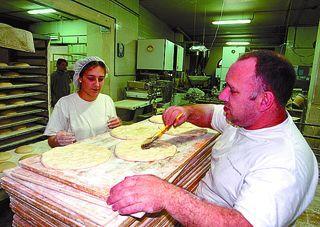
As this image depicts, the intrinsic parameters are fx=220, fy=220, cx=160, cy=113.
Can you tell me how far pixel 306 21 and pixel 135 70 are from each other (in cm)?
614

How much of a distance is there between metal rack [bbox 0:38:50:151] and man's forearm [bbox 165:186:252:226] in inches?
107

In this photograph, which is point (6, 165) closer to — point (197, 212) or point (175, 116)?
point (175, 116)

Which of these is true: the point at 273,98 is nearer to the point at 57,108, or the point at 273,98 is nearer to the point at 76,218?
the point at 76,218

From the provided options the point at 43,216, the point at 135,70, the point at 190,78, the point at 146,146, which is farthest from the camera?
the point at 190,78

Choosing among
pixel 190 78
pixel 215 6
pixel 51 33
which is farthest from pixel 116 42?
pixel 51 33

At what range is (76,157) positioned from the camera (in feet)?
4.08

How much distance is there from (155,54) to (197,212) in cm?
512

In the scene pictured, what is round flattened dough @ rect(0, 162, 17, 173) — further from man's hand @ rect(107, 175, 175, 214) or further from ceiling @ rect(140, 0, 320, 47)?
ceiling @ rect(140, 0, 320, 47)

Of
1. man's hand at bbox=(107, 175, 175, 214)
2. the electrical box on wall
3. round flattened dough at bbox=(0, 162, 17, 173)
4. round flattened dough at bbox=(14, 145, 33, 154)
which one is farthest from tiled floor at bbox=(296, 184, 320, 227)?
the electrical box on wall

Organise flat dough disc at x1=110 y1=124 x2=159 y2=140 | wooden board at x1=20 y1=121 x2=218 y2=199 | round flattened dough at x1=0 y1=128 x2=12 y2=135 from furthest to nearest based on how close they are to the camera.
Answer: round flattened dough at x1=0 y1=128 x2=12 y2=135, flat dough disc at x1=110 y1=124 x2=159 y2=140, wooden board at x1=20 y1=121 x2=218 y2=199

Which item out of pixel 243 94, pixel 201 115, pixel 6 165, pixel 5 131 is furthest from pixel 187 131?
pixel 5 131

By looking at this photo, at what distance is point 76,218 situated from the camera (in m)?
0.81

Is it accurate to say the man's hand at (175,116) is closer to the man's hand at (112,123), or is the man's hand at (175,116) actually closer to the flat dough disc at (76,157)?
the man's hand at (112,123)

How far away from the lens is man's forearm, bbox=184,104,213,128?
74.8 inches
